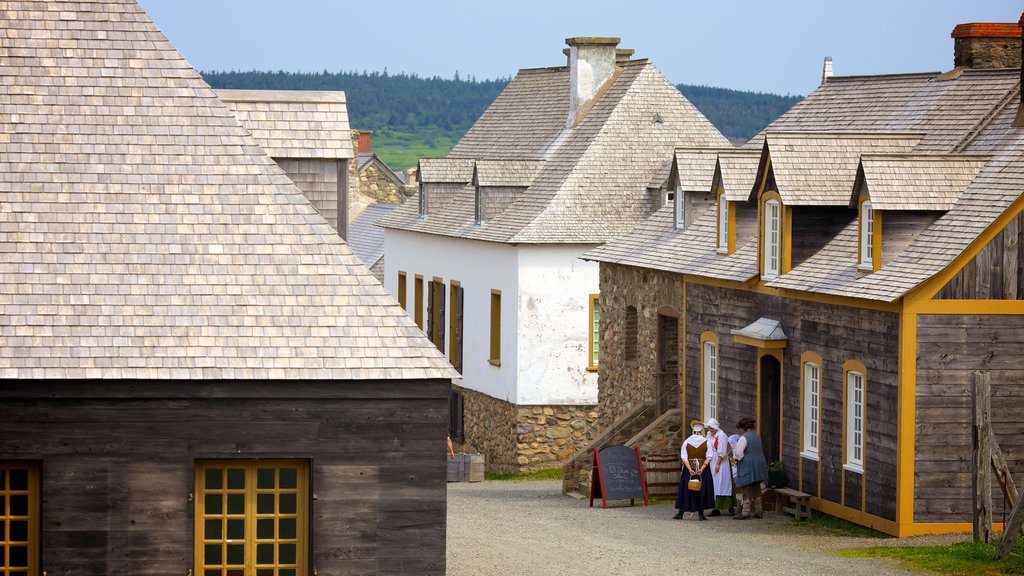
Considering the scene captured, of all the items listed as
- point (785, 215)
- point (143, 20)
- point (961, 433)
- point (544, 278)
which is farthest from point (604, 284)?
point (143, 20)

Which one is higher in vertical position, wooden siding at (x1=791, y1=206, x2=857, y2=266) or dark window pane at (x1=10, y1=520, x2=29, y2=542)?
wooden siding at (x1=791, y1=206, x2=857, y2=266)

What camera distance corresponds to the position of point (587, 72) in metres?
43.8

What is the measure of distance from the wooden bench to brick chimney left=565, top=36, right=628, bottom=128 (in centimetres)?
1684

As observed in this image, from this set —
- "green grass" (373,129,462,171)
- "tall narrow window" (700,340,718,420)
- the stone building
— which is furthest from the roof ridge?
"green grass" (373,129,462,171)

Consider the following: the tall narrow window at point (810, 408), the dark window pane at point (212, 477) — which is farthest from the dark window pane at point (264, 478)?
the tall narrow window at point (810, 408)

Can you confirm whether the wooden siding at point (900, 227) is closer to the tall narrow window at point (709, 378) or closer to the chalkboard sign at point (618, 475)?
the tall narrow window at point (709, 378)

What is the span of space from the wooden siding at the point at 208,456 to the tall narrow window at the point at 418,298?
87.7ft

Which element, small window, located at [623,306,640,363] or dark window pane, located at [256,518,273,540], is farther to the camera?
small window, located at [623,306,640,363]

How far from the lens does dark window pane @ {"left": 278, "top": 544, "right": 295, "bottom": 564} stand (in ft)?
63.6

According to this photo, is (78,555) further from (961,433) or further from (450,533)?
(961,433)

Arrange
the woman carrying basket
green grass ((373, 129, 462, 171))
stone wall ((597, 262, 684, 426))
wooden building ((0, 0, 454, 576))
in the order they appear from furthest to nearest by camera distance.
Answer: green grass ((373, 129, 462, 171)) < stone wall ((597, 262, 684, 426)) < the woman carrying basket < wooden building ((0, 0, 454, 576))

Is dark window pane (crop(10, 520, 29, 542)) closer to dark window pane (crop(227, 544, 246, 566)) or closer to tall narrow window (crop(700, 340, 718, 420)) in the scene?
dark window pane (crop(227, 544, 246, 566))

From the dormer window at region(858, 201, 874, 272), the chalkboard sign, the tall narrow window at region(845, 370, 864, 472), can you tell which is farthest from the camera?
the chalkboard sign

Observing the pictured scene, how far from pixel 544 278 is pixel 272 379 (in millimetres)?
21092
